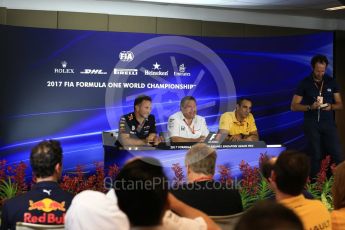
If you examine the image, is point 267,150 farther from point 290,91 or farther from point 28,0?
point 28,0

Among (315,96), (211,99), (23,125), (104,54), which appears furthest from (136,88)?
(315,96)

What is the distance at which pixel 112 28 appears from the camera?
23.5ft

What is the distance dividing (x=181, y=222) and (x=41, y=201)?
0.78 m

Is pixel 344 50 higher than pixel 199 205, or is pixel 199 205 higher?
pixel 344 50

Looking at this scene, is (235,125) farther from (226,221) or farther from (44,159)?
(44,159)

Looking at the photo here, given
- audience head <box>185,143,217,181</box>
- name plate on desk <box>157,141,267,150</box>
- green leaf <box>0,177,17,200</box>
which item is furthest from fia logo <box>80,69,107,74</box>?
audience head <box>185,143,217,181</box>

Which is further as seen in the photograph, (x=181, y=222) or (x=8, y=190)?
(x=8, y=190)

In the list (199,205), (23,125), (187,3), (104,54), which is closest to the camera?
(199,205)

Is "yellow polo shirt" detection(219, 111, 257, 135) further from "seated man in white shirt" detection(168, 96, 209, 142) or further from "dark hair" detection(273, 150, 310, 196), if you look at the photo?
"dark hair" detection(273, 150, 310, 196)

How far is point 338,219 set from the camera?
2416 mm

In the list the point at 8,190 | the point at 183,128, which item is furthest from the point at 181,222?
the point at 183,128

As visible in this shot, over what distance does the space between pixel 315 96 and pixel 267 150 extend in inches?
53.9

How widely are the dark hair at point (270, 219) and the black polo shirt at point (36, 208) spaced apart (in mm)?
1464

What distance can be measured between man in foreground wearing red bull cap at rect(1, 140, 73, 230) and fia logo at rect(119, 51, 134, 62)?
457 centimetres
